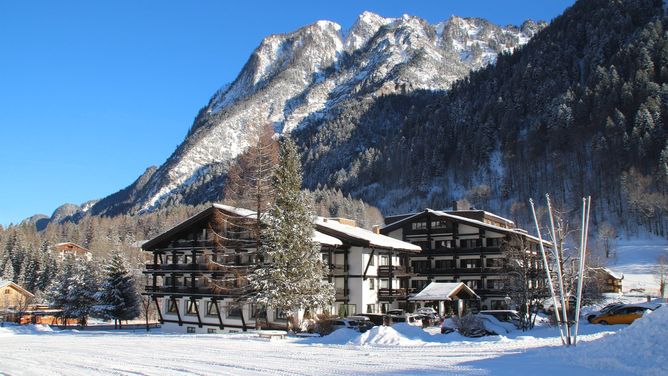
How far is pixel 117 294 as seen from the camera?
5491cm

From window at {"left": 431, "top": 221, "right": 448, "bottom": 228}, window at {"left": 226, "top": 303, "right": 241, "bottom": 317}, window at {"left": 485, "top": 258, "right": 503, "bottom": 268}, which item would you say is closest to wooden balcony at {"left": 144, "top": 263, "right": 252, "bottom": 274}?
window at {"left": 226, "top": 303, "right": 241, "bottom": 317}

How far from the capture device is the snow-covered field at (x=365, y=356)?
17.4m

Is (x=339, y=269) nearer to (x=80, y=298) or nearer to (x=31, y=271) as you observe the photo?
(x=80, y=298)

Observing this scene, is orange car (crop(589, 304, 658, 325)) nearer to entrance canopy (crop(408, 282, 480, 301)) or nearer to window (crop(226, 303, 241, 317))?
entrance canopy (crop(408, 282, 480, 301))

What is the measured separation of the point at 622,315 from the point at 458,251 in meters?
23.2

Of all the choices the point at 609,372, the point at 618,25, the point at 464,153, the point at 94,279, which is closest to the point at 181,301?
the point at 94,279

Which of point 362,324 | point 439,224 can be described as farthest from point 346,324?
point 439,224

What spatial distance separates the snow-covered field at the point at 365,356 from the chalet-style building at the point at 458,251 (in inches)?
1086

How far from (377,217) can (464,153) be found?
127ft

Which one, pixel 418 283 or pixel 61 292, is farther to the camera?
pixel 418 283

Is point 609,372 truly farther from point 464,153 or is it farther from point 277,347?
point 464,153

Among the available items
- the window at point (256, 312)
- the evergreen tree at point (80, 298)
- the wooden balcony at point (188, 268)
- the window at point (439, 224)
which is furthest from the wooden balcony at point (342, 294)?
the evergreen tree at point (80, 298)

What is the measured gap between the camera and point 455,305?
2079 inches

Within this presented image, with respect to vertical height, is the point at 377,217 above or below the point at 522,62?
below
